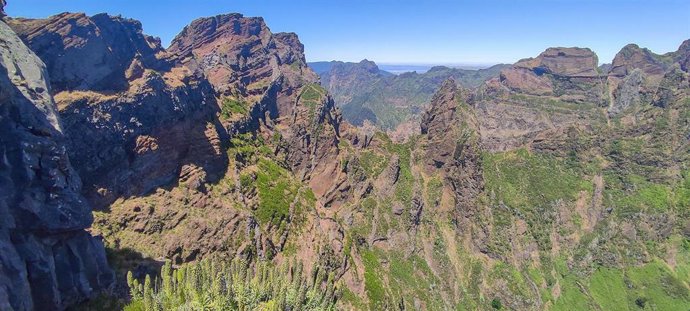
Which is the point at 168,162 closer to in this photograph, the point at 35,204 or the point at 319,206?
the point at 35,204

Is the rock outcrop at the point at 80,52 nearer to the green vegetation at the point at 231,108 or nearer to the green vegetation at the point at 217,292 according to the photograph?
the green vegetation at the point at 231,108

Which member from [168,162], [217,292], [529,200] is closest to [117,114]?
[168,162]

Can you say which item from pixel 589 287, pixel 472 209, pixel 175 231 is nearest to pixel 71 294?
pixel 175 231

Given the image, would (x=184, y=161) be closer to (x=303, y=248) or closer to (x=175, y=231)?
(x=175, y=231)

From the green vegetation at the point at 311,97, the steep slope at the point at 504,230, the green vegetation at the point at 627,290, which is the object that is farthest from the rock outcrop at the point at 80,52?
the green vegetation at the point at 627,290

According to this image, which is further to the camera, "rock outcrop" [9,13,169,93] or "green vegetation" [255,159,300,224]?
"green vegetation" [255,159,300,224]

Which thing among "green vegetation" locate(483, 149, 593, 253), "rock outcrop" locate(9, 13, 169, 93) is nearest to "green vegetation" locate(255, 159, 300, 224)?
"rock outcrop" locate(9, 13, 169, 93)

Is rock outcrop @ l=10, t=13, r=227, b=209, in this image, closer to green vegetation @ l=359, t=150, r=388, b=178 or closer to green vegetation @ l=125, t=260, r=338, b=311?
green vegetation @ l=125, t=260, r=338, b=311
